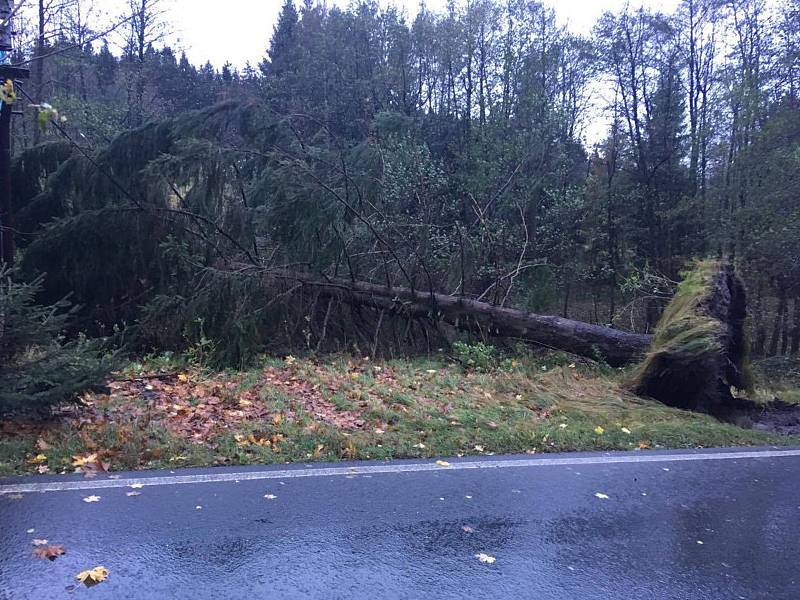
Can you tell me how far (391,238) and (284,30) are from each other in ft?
93.8

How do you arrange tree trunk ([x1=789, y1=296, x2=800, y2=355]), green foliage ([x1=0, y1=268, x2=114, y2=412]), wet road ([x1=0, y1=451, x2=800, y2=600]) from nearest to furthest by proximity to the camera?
wet road ([x1=0, y1=451, x2=800, y2=600]) → green foliage ([x1=0, y1=268, x2=114, y2=412]) → tree trunk ([x1=789, y1=296, x2=800, y2=355])

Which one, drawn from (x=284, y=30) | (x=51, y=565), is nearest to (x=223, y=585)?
(x=51, y=565)

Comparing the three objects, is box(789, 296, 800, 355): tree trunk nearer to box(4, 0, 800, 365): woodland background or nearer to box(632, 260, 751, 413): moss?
box(4, 0, 800, 365): woodland background

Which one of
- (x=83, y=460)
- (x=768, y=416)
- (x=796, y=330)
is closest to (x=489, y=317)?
(x=768, y=416)

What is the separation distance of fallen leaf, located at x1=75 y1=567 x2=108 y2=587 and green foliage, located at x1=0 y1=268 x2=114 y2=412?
2.49 meters

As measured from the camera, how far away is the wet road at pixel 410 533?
10.3ft

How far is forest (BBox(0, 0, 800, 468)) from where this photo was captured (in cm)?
1041

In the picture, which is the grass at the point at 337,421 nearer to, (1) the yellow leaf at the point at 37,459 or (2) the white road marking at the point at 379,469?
(1) the yellow leaf at the point at 37,459

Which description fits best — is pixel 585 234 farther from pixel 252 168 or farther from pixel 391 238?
pixel 252 168

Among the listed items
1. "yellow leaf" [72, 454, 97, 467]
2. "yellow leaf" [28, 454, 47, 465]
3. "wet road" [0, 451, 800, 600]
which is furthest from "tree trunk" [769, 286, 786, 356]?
"yellow leaf" [28, 454, 47, 465]

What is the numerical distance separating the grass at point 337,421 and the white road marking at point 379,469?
303 millimetres

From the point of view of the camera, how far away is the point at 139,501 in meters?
4.01

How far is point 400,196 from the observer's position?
52.0ft

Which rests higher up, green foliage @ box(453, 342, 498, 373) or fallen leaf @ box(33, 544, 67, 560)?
green foliage @ box(453, 342, 498, 373)
